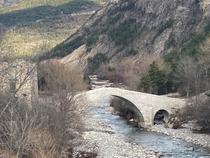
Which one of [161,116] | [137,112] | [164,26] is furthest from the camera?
[164,26]

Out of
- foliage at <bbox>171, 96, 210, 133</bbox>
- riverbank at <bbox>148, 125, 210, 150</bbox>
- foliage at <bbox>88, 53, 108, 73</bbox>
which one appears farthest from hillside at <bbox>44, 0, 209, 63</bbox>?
riverbank at <bbox>148, 125, 210, 150</bbox>

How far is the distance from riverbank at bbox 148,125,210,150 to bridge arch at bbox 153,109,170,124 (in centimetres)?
329

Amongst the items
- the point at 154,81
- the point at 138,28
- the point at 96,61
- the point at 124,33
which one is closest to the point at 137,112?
the point at 154,81

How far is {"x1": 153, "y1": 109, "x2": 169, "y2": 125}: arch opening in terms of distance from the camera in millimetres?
64562

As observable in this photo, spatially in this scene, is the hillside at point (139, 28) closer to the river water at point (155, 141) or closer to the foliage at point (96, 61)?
the foliage at point (96, 61)

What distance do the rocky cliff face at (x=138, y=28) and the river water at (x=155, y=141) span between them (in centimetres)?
5995

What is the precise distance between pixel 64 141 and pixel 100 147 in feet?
21.2

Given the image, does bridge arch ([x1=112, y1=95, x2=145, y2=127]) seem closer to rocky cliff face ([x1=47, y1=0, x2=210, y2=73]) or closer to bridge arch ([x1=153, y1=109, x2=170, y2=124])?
bridge arch ([x1=153, y1=109, x2=170, y2=124])

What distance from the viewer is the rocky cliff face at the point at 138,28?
13375 cm

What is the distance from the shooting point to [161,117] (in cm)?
6675

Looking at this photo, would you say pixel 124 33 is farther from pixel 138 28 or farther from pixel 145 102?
pixel 145 102

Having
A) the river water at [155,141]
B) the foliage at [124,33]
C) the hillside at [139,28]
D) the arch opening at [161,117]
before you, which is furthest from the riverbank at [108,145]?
the foliage at [124,33]

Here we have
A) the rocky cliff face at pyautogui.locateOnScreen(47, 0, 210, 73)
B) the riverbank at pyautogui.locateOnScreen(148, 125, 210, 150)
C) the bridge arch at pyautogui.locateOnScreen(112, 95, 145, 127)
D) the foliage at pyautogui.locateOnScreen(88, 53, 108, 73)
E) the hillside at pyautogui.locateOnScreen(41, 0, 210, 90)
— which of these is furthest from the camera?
the foliage at pyautogui.locateOnScreen(88, 53, 108, 73)

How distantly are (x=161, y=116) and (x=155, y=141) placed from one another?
1468 centimetres
